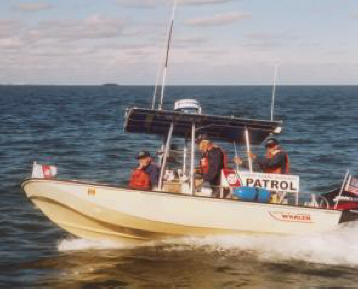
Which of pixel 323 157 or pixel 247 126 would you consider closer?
pixel 247 126

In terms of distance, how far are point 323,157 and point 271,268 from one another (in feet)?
59.0

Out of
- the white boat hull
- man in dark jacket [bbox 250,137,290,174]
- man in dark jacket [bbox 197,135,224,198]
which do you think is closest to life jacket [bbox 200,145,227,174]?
man in dark jacket [bbox 197,135,224,198]

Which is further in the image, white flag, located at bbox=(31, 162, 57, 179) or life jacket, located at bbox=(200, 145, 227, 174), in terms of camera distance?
life jacket, located at bbox=(200, 145, 227, 174)

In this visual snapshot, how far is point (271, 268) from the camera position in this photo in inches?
462

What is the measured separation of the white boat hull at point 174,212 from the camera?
456 inches

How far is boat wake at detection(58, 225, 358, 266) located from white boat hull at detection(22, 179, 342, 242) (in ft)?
0.72

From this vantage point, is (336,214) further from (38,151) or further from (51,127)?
(51,127)

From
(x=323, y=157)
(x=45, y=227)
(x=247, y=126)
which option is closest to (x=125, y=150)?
(x=323, y=157)

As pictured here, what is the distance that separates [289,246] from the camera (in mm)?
12008

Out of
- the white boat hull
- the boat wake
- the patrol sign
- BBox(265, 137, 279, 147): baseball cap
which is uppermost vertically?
BBox(265, 137, 279, 147): baseball cap

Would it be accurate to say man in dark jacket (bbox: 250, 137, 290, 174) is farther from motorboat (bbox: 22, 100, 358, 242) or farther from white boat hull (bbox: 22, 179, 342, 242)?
white boat hull (bbox: 22, 179, 342, 242)

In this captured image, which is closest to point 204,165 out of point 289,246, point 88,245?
point 289,246

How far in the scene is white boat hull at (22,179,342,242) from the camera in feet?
38.0

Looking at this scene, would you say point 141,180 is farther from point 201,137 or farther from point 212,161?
point 201,137
